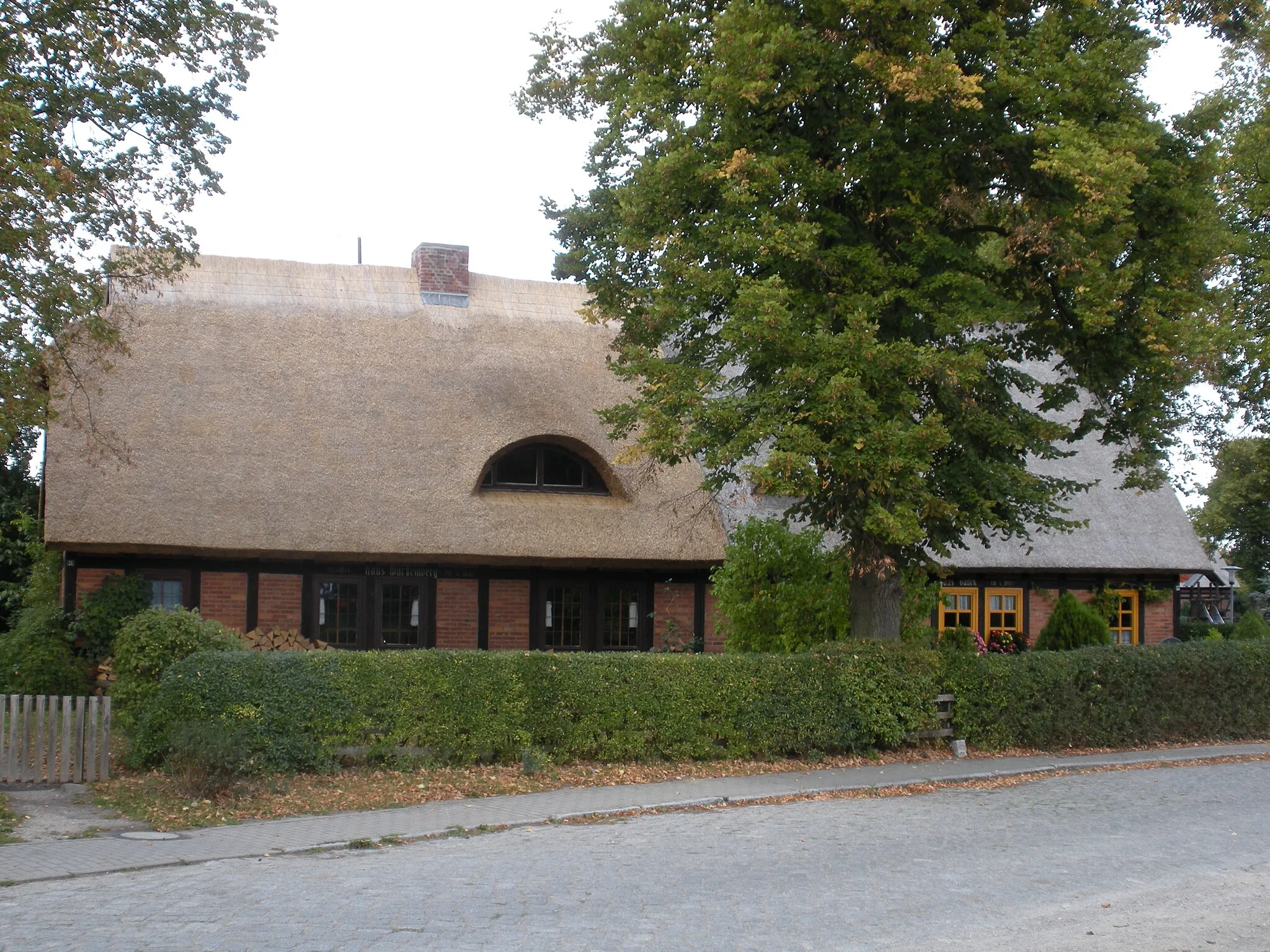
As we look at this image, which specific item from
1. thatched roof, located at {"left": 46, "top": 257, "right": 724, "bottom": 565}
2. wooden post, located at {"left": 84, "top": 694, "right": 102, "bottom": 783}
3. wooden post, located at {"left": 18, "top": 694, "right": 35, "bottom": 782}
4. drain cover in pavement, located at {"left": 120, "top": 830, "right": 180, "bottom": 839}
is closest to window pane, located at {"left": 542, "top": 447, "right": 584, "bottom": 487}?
thatched roof, located at {"left": 46, "top": 257, "right": 724, "bottom": 565}

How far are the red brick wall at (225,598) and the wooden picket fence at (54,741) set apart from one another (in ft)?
20.5

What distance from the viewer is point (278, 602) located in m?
19.2

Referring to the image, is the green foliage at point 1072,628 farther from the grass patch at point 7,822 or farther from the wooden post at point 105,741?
the grass patch at point 7,822

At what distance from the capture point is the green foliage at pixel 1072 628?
78.8ft

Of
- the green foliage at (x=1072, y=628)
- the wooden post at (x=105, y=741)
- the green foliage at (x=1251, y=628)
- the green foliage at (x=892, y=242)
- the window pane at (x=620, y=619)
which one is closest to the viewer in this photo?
the wooden post at (x=105, y=741)

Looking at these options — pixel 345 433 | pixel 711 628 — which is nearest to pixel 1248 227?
pixel 711 628

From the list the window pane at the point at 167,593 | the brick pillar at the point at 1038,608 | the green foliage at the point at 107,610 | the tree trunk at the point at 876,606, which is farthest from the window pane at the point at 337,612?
the brick pillar at the point at 1038,608

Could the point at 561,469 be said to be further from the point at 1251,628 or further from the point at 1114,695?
the point at 1251,628

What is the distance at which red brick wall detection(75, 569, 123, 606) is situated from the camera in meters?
17.9

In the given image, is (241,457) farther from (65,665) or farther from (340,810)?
(340,810)

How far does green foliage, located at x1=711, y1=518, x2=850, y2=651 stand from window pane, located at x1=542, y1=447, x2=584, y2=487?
423cm

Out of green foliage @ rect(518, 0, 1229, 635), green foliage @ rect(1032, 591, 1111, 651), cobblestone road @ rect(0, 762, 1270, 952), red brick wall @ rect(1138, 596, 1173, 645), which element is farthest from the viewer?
red brick wall @ rect(1138, 596, 1173, 645)

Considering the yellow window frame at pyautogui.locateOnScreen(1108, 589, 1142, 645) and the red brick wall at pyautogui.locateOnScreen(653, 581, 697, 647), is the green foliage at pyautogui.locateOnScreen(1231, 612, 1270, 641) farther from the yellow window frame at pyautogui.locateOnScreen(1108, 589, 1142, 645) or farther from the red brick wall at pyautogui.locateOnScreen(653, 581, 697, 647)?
the red brick wall at pyautogui.locateOnScreen(653, 581, 697, 647)

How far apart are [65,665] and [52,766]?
527 cm
